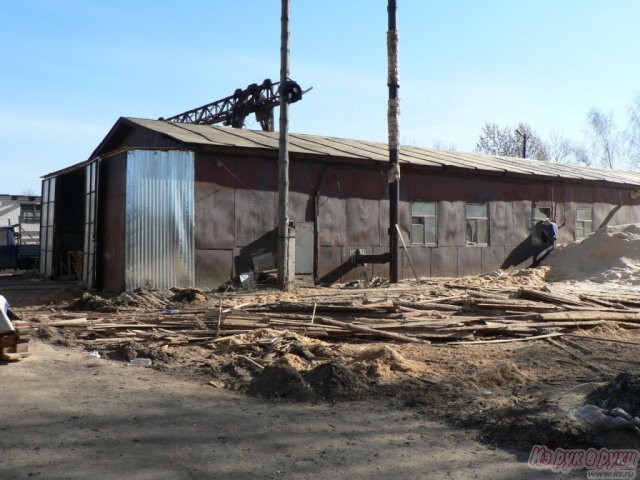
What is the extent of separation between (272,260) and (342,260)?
253 cm

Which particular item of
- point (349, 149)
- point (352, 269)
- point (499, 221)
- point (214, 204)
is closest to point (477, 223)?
point (499, 221)

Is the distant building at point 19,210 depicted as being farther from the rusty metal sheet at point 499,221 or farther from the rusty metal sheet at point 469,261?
the rusty metal sheet at point 499,221

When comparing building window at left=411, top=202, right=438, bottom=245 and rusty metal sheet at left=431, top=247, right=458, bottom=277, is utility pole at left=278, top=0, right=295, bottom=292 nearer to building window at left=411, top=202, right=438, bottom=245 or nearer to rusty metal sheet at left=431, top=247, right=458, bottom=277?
building window at left=411, top=202, right=438, bottom=245

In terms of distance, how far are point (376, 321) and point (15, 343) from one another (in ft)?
17.0

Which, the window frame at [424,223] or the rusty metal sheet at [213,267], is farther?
the window frame at [424,223]

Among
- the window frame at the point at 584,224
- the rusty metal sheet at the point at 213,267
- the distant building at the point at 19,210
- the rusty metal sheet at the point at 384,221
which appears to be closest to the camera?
the rusty metal sheet at the point at 213,267

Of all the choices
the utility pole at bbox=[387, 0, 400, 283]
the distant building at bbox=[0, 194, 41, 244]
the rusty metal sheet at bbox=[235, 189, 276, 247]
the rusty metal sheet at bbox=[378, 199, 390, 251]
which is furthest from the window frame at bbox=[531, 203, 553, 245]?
the distant building at bbox=[0, 194, 41, 244]

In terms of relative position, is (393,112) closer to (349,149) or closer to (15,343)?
(349,149)

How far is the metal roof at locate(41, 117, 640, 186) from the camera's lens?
711 inches

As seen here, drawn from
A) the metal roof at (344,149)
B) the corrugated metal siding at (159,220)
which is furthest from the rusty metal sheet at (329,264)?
the corrugated metal siding at (159,220)

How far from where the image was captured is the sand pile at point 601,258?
20.3m

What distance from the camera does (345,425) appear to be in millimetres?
5727

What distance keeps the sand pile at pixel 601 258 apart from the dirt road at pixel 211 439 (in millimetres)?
16097

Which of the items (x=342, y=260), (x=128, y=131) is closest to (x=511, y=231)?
(x=342, y=260)
